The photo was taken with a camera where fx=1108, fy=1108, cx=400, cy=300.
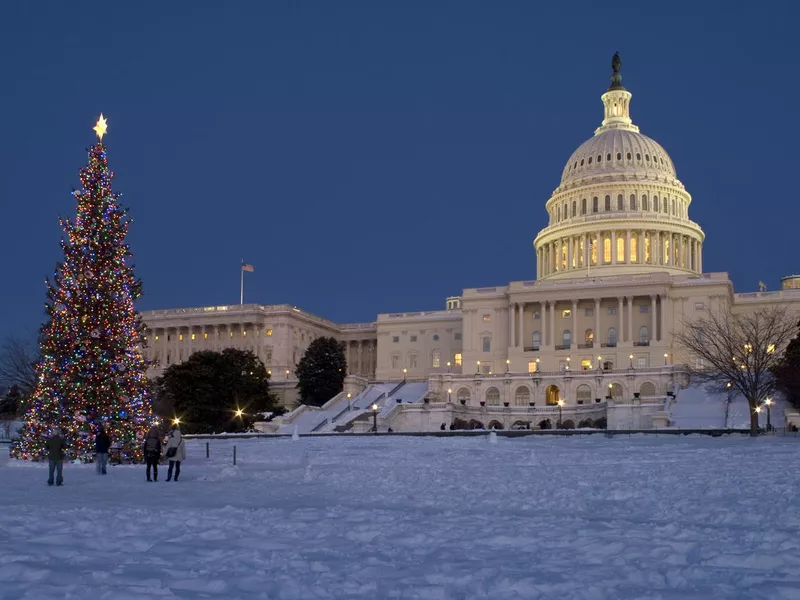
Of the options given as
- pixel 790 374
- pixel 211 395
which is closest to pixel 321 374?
pixel 211 395

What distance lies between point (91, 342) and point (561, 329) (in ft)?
268

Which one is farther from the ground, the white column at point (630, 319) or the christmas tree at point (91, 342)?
the white column at point (630, 319)

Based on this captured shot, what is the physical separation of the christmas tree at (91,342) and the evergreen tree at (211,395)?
4316 cm

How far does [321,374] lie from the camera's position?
104750mm

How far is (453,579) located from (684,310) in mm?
98434

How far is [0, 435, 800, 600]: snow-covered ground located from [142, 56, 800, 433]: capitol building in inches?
1823

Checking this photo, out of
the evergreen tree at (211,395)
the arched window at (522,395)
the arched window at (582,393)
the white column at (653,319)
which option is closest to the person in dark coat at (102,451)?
the evergreen tree at (211,395)

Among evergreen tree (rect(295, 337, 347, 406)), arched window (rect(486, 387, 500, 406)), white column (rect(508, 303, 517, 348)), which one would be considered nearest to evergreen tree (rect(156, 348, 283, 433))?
evergreen tree (rect(295, 337, 347, 406))

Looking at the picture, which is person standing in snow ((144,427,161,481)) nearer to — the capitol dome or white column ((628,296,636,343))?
white column ((628,296,636,343))

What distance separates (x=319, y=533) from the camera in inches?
625

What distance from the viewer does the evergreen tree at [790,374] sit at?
2468 inches

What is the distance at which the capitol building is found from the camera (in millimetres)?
86062

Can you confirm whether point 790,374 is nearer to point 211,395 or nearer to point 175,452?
point 211,395

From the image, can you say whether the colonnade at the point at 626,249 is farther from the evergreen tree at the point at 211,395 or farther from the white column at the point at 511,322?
the evergreen tree at the point at 211,395
